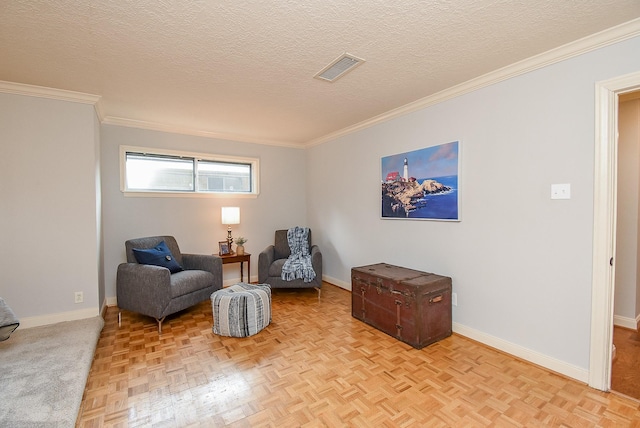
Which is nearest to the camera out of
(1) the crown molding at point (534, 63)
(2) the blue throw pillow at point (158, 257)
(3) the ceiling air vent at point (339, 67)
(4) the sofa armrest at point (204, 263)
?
(1) the crown molding at point (534, 63)

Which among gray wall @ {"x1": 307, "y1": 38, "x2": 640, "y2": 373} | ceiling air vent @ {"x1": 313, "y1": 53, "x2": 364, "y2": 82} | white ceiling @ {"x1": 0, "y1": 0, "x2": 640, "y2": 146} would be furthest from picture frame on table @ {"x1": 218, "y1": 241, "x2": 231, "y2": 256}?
ceiling air vent @ {"x1": 313, "y1": 53, "x2": 364, "y2": 82}

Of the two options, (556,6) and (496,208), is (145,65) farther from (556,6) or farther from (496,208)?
(496,208)

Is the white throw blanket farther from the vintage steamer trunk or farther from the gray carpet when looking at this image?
the gray carpet

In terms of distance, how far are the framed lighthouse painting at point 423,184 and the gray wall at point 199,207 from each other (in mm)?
1987

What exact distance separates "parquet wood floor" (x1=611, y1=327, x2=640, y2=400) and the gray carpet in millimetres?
3428

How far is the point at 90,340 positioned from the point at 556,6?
4062 mm

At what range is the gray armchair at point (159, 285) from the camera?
9.40ft

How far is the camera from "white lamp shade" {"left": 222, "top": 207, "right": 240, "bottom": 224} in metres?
4.19

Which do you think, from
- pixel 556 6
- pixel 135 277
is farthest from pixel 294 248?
pixel 556 6

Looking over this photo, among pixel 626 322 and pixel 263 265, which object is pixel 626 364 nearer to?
pixel 626 322

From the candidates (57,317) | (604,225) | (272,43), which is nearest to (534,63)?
(604,225)

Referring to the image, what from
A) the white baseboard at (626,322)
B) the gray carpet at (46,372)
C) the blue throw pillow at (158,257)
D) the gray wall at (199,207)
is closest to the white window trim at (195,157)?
the gray wall at (199,207)

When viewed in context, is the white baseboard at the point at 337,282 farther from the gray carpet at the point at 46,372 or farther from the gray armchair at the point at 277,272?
the gray carpet at the point at 46,372

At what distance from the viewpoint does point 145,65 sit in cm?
225
